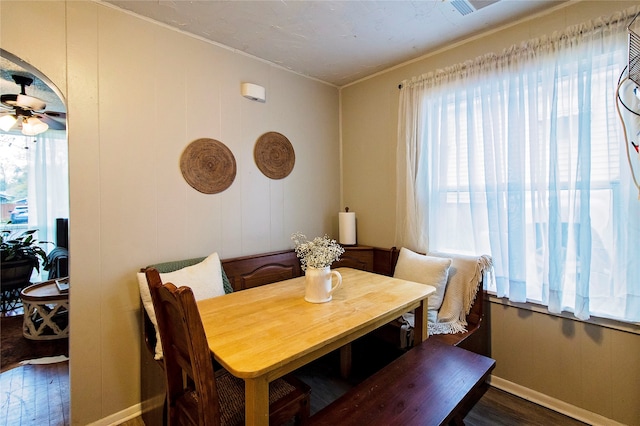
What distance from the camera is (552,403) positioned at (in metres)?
1.92

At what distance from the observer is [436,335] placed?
1979mm

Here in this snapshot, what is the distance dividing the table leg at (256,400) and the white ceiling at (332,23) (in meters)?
2.01

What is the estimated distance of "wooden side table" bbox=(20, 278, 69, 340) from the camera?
2781 millimetres

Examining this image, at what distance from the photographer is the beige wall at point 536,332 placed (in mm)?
1708

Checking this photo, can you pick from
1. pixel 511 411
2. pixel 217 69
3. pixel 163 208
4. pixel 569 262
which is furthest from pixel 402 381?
pixel 217 69

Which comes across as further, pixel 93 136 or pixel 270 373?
pixel 93 136

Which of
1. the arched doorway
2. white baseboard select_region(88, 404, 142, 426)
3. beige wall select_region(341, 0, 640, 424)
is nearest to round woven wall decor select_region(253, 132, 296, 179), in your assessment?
beige wall select_region(341, 0, 640, 424)

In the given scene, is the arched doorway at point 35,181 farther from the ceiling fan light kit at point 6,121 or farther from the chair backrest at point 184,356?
the chair backrest at point 184,356

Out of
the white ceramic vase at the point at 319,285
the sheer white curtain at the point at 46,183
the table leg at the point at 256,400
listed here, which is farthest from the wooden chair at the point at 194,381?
the sheer white curtain at the point at 46,183

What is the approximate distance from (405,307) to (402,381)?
351mm

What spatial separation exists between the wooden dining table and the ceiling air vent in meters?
1.77

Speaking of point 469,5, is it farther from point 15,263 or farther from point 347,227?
point 15,263

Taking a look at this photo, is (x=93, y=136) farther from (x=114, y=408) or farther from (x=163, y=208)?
(x=114, y=408)

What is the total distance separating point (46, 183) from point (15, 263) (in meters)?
1.43
